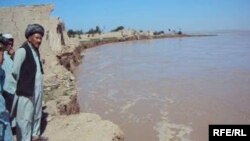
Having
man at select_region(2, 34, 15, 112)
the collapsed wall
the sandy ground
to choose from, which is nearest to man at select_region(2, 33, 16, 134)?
man at select_region(2, 34, 15, 112)

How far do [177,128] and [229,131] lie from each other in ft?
8.16

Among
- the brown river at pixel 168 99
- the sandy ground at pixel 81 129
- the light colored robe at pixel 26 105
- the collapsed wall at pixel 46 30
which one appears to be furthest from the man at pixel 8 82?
the brown river at pixel 168 99

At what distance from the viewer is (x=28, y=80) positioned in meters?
3.96

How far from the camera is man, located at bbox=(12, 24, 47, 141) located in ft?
12.9

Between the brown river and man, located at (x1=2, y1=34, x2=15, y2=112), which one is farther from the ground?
man, located at (x1=2, y1=34, x2=15, y2=112)

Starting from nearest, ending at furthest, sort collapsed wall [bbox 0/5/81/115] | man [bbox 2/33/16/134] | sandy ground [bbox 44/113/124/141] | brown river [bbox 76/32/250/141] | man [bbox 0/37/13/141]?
1. man [bbox 0/37/13/141]
2. man [bbox 2/33/16/134]
3. sandy ground [bbox 44/113/124/141]
4. brown river [bbox 76/32/250/141]
5. collapsed wall [bbox 0/5/81/115]

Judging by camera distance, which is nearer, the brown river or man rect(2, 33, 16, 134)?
man rect(2, 33, 16, 134)

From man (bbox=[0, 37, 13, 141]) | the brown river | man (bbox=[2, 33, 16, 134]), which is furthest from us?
the brown river

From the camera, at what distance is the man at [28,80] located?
12.9ft

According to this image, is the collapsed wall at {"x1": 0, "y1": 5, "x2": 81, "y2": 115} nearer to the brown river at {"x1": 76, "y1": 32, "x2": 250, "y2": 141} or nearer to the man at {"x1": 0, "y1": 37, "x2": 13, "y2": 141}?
the brown river at {"x1": 76, "y1": 32, "x2": 250, "y2": 141}

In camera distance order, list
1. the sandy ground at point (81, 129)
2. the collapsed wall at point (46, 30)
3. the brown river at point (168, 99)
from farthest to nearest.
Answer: the collapsed wall at point (46, 30)
the brown river at point (168, 99)
the sandy ground at point (81, 129)

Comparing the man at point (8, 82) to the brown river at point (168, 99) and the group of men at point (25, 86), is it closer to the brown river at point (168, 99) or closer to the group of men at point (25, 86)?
the group of men at point (25, 86)

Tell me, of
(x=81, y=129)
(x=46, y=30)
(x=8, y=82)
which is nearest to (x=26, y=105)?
(x=8, y=82)

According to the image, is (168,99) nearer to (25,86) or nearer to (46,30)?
(46,30)
